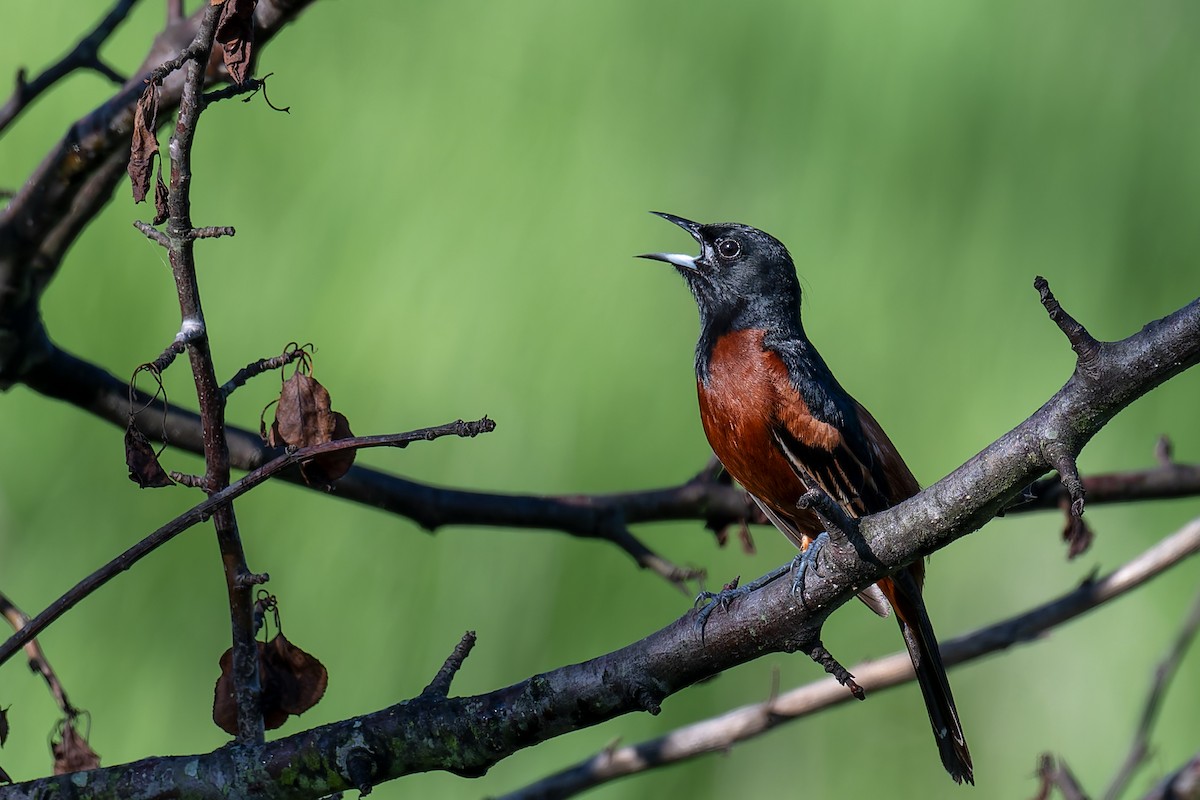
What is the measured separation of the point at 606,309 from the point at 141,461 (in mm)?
2292

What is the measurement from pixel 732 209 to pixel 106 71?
1.96 meters

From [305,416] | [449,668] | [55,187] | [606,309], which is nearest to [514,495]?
[449,668]

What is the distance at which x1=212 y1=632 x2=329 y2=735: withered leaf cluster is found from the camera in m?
1.81

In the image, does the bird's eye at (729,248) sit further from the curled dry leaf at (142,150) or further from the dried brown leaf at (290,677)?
the curled dry leaf at (142,150)

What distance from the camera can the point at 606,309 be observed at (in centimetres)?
380

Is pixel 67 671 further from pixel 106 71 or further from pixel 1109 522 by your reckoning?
pixel 1109 522

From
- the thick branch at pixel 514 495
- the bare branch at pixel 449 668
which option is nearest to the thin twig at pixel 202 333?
the bare branch at pixel 449 668

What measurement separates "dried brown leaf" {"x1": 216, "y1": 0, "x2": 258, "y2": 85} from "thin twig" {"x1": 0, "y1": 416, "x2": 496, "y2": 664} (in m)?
0.45

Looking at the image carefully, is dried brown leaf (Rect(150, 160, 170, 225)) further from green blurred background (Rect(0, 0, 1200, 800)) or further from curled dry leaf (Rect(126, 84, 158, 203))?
green blurred background (Rect(0, 0, 1200, 800))

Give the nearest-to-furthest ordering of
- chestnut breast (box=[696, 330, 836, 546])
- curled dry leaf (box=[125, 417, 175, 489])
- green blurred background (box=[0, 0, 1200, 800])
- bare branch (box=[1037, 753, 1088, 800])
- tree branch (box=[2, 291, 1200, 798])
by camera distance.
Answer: curled dry leaf (box=[125, 417, 175, 489]), tree branch (box=[2, 291, 1200, 798]), bare branch (box=[1037, 753, 1088, 800]), chestnut breast (box=[696, 330, 836, 546]), green blurred background (box=[0, 0, 1200, 800])

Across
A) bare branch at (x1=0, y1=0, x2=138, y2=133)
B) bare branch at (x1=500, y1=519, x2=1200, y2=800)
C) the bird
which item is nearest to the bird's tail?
the bird

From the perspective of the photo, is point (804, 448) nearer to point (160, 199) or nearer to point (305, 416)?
point (305, 416)

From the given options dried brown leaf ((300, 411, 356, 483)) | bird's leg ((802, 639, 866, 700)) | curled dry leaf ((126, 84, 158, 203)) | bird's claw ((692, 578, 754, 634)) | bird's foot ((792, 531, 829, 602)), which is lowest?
bird's leg ((802, 639, 866, 700))

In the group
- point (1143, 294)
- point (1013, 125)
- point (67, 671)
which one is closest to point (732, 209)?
point (1013, 125)
